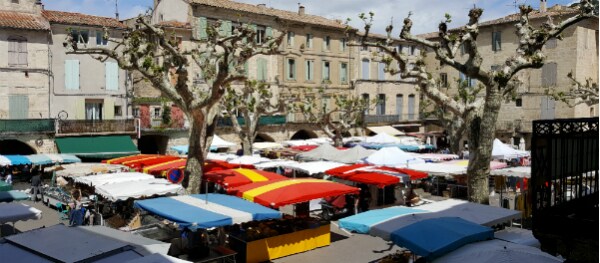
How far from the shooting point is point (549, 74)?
39.4m

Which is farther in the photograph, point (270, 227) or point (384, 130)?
point (384, 130)

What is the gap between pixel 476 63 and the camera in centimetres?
1384

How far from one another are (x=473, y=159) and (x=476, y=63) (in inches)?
103

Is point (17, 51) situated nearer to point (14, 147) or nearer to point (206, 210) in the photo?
point (14, 147)

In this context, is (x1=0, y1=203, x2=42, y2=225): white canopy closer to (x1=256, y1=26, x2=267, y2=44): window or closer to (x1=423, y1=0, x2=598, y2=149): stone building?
(x1=256, y1=26, x2=267, y2=44): window

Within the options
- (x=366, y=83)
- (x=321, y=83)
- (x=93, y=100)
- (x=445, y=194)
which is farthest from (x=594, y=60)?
(x=93, y=100)

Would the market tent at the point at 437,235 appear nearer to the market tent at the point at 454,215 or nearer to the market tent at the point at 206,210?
the market tent at the point at 454,215

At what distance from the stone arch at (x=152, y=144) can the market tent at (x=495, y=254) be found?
2784cm

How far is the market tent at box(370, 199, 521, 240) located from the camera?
10.3m

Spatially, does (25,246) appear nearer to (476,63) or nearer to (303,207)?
(303,207)

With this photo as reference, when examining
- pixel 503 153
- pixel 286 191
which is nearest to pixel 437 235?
pixel 286 191

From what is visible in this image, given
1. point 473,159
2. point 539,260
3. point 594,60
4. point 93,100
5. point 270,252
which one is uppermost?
point 594,60

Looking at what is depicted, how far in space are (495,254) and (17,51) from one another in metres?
27.9

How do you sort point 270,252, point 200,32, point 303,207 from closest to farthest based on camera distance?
point 270,252
point 303,207
point 200,32
